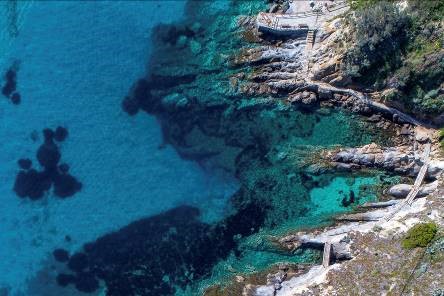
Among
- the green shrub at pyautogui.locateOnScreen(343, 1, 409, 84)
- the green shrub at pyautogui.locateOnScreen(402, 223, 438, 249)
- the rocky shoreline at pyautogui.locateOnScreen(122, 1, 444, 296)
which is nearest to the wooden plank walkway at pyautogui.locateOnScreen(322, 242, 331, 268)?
the rocky shoreline at pyautogui.locateOnScreen(122, 1, 444, 296)

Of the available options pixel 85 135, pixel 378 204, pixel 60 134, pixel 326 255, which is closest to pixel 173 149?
pixel 85 135

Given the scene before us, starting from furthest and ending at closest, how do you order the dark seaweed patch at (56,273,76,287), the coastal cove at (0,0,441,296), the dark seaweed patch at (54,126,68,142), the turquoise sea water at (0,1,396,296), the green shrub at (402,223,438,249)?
the dark seaweed patch at (54,126,68,142)
the dark seaweed patch at (56,273,76,287)
the turquoise sea water at (0,1,396,296)
the coastal cove at (0,0,441,296)
the green shrub at (402,223,438,249)

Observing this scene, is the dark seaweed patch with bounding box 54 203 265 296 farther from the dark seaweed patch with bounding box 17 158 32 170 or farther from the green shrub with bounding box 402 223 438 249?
the green shrub with bounding box 402 223 438 249

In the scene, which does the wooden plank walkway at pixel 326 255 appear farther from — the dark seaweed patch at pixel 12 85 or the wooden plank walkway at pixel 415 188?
the dark seaweed patch at pixel 12 85

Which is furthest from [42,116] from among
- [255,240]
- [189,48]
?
[255,240]

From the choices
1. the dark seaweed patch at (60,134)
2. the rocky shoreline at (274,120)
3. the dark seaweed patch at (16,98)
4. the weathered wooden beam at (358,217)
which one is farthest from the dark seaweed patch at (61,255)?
the weathered wooden beam at (358,217)
